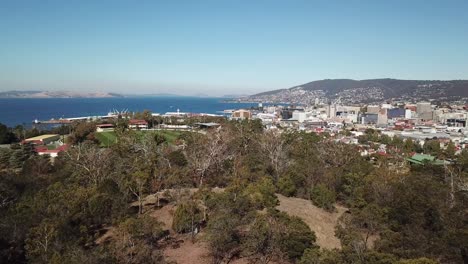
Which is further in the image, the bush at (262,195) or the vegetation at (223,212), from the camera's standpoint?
the bush at (262,195)

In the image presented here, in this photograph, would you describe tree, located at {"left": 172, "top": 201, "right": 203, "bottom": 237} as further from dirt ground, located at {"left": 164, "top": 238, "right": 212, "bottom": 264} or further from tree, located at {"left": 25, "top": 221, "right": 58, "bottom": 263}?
tree, located at {"left": 25, "top": 221, "right": 58, "bottom": 263}

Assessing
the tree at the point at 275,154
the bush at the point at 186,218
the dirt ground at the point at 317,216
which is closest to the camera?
the bush at the point at 186,218

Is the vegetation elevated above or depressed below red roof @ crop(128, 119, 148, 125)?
below

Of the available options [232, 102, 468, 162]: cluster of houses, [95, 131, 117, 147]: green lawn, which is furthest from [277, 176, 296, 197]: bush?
[232, 102, 468, 162]: cluster of houses

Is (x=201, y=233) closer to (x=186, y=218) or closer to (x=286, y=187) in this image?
(x=186, y=218)

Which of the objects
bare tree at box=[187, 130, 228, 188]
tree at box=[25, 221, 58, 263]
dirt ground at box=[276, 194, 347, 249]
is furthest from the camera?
bare tree at box=[187, 130, 228, 188]

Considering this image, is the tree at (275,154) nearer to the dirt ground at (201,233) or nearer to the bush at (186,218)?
the dirt ground at (201,233)

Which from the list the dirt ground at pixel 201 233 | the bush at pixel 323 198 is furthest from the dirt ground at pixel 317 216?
the bush at pixel 323 198

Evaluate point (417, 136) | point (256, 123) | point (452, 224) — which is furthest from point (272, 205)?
point (417, 136)
